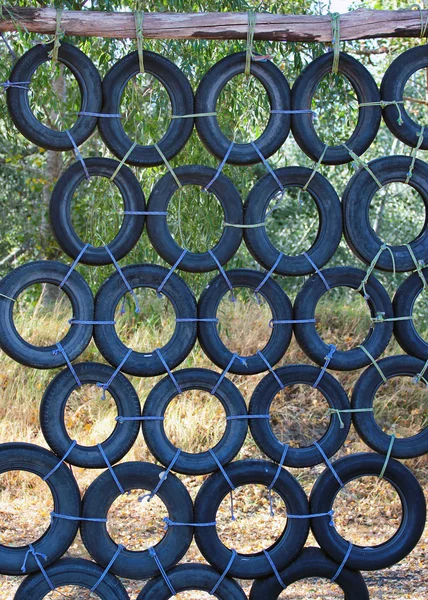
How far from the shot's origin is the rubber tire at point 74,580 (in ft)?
10.2

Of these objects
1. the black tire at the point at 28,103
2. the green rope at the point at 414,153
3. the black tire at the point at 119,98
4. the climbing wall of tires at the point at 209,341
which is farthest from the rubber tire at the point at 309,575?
the black tire at the point at 28,103

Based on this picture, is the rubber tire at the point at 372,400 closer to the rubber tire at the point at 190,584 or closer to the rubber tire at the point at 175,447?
the rubber tire at the point at 175,447

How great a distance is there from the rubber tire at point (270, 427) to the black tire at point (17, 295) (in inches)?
30.5

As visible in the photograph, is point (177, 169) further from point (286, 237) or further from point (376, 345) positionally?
point (286, 237)

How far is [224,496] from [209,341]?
65 cm

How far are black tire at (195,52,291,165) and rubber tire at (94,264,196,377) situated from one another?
57 centimetres

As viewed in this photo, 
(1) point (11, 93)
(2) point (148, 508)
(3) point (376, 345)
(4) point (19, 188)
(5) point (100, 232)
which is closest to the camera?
(1) point (11, 93)

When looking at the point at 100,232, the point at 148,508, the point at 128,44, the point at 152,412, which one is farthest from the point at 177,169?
the point at 148,508

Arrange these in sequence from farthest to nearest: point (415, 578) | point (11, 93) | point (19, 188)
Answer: point (19, 188), point (415, 578), point (11, 93)

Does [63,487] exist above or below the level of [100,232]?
below

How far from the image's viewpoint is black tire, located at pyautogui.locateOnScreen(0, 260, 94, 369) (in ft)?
9.90

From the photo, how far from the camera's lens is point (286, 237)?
9.74m

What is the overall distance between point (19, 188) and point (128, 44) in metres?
4.51

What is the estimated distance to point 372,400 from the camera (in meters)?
3.26
